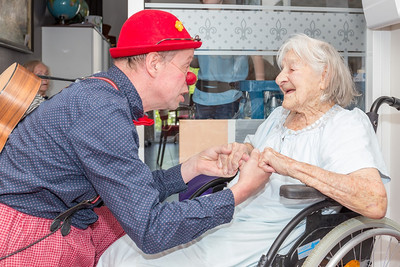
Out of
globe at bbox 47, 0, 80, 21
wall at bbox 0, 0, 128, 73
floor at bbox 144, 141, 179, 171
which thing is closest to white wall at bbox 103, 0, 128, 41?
wall at bbox 0, 0, 128, 73

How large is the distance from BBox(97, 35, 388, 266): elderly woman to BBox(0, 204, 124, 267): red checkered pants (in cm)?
10

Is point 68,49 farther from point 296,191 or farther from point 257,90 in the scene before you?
point 296,191

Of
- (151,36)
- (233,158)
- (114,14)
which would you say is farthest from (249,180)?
(114,14)

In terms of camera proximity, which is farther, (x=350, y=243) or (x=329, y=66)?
(x=329, y=66)

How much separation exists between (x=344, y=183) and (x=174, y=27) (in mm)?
663

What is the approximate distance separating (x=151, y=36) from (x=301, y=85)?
0.61m

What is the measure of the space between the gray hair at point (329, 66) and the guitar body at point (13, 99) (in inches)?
35.8

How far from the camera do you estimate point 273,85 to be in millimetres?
2531

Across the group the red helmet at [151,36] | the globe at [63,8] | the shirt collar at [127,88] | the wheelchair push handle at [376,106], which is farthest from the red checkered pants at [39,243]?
the globe at [63,8]

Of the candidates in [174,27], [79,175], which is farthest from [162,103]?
[79,175]

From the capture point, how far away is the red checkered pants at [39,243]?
1204mm

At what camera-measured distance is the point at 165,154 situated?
257 centimetres

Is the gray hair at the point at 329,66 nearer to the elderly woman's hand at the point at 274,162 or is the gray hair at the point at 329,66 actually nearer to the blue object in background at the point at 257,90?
the elderly woman's hand at the point at 274,162

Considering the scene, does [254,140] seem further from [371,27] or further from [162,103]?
[371,27]
